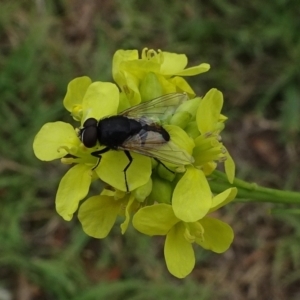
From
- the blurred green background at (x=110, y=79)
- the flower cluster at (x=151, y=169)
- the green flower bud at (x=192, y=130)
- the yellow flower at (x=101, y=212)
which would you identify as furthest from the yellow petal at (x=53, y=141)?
the blurred green background at (x=110, y=79)

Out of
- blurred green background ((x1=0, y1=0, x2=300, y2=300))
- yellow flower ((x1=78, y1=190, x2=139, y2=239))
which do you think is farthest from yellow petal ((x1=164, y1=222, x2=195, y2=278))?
blurred green background ((x1=0, y1=0, x2=300, y2=300))

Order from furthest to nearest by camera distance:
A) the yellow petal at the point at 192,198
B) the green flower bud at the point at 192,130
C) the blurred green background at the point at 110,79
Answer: the blurred green background at the point at 110,79 < the green flower bud at the point at 192,130 < the yellow petal at the point at 192,198

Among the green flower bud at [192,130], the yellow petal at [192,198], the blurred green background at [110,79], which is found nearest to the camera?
the yellow petal at [192,198]

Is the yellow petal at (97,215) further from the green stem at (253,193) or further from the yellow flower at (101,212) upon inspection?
the green stem at (253,193)

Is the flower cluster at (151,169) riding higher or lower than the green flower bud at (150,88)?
lower

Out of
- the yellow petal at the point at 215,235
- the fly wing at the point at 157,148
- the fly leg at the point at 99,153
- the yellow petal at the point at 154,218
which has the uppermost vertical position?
the fly wing at the point at 157,148

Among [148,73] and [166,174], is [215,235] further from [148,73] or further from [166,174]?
[148,73]

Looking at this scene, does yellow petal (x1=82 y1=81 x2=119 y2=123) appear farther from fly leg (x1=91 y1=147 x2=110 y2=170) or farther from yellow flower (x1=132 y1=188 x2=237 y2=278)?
yellow flower (x1=132 y1=188 x2=237 y2=278)

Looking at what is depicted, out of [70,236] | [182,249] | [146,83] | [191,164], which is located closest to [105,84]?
[146,83]
